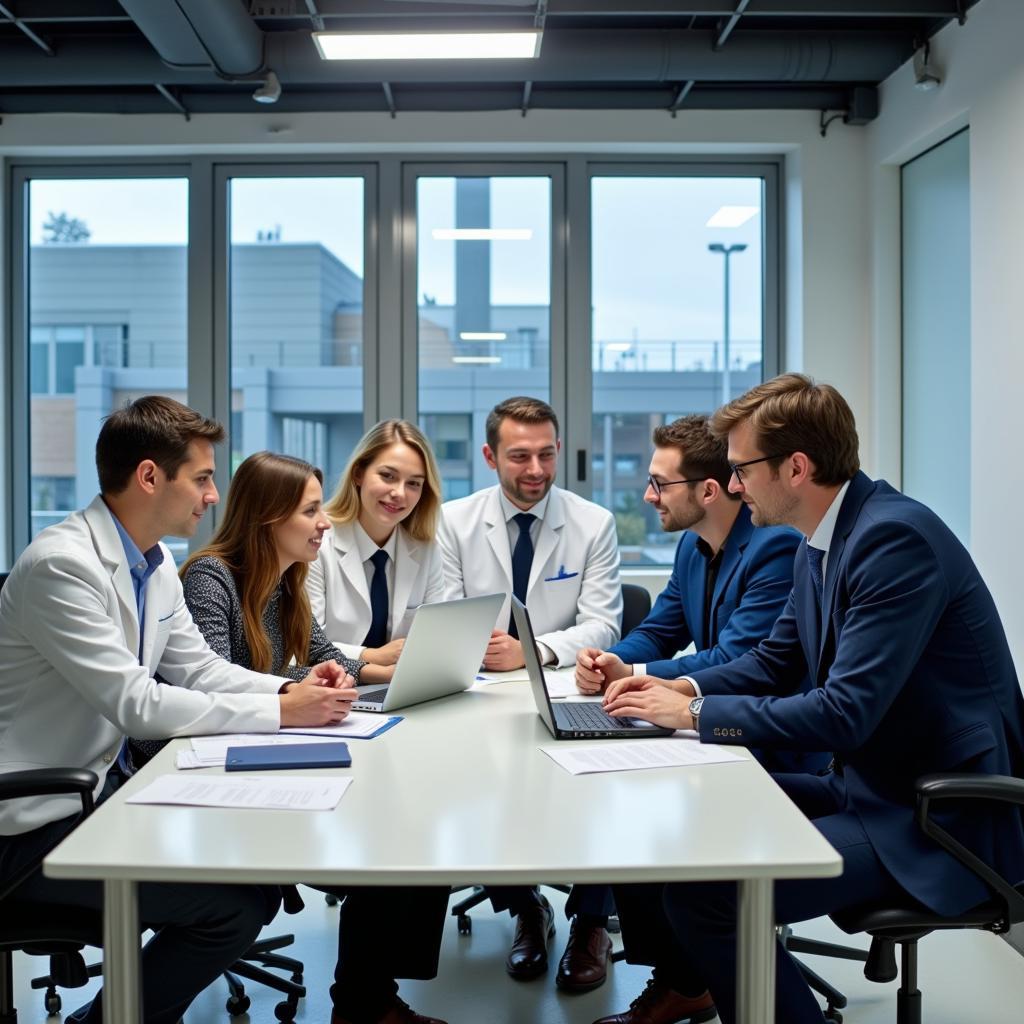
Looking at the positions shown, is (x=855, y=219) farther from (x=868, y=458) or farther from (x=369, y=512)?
(x=369, y=512)

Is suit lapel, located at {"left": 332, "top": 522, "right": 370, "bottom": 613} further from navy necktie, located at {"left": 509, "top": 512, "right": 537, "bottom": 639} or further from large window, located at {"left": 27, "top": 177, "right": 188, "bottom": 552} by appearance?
large window, located at {"left": 27, "top": 177, "right": 188, "bottom": 552}

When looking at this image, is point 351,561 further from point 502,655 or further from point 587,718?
point 587,718

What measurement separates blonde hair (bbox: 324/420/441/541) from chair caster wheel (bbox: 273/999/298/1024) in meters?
1.31

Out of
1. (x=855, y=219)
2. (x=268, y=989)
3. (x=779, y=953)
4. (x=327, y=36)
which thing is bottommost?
(x=268, y=989)

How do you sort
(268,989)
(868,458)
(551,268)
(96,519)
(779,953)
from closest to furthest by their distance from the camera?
(779,953)
(96,519)
(268,989)
(868,458)
(551,268)

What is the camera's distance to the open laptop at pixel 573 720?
2.00 meters

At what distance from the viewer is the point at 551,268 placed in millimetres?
5035

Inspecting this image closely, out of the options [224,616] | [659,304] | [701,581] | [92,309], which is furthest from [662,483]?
[92,309]

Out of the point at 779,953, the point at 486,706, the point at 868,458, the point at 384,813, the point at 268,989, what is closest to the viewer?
the point at 384,813

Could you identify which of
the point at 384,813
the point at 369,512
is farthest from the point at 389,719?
the point at 369,512

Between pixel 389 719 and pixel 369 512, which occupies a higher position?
pixel 369 512

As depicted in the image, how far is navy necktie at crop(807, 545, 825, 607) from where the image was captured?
2.07m

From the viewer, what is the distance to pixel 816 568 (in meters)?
2.09

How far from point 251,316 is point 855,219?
2.89m
